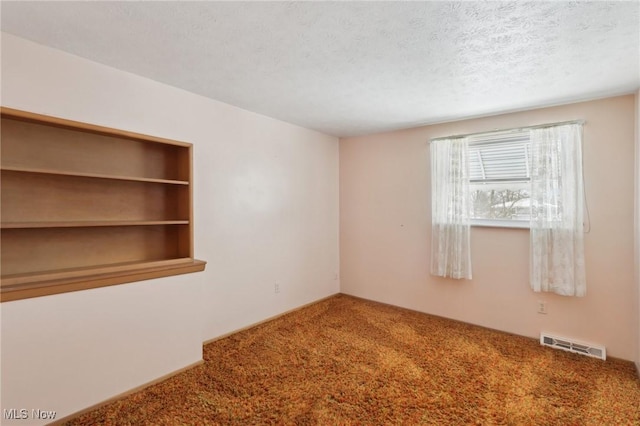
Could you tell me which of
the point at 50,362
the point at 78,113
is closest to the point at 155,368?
the point at 50,362

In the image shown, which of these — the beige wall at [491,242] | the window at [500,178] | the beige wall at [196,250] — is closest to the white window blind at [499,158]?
the window at [500,178]

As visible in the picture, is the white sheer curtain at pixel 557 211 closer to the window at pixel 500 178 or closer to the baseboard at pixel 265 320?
the window at pixel 500 178

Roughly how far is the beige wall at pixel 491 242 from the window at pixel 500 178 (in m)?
0.14

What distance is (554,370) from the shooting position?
256 centimetres

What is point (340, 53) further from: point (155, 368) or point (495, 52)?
point (155, 368)

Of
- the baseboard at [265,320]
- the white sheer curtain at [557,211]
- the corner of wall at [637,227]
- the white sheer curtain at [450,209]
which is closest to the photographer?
the corner of wall at [637,227]

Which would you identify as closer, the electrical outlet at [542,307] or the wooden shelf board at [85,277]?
the wooden shelf board at [85,277]

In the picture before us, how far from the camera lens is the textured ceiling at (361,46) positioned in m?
1.59

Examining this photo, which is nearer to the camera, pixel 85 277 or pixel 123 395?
pixel 85 277

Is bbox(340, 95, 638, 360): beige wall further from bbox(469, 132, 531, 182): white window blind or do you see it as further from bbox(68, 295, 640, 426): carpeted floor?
bbox(68, 295, 640, 426): carpeted floor

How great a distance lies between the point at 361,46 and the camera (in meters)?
1.93

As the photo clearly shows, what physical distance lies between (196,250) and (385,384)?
202 centimetres

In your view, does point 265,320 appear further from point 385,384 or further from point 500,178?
point 500,178
